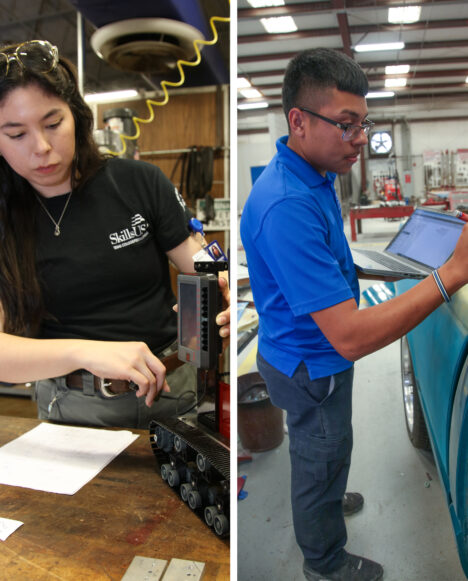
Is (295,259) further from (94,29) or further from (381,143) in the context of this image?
(94,29)

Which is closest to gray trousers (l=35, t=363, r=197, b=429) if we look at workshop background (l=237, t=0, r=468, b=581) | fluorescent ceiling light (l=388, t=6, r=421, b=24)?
workshop background (l=237, t=0, r=468, b=581)

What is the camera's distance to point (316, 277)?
510 mm

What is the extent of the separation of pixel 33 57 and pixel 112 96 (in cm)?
258

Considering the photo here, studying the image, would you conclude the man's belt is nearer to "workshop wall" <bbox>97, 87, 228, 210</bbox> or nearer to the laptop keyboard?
the laptop keyboard

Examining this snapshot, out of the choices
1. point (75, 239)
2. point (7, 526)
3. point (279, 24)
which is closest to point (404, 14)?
point (279, 24)

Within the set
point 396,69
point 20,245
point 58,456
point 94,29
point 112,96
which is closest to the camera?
point 396,69

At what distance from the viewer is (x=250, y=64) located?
1.95ft

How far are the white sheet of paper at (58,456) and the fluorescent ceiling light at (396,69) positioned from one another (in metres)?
0.64

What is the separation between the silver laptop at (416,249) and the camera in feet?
1.65

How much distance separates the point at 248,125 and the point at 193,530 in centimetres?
49

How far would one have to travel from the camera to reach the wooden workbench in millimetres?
498

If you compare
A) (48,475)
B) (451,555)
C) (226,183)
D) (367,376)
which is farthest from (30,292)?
(226,183)

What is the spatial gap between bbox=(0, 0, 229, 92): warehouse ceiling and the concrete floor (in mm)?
2265

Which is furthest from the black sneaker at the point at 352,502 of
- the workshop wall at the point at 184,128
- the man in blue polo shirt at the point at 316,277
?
the workshop wall at the point at 184,128
